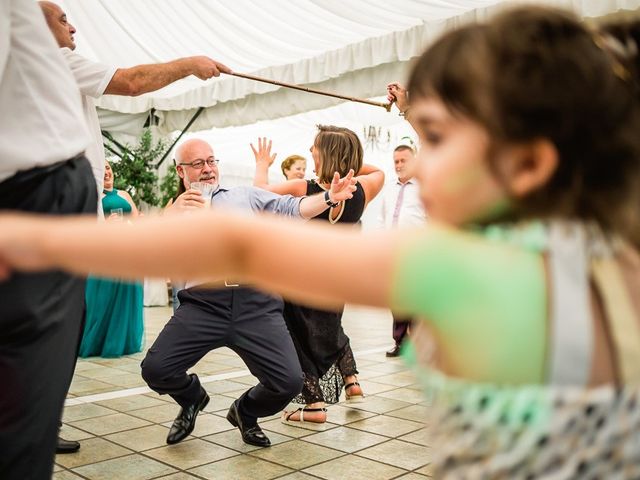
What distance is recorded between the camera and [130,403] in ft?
13.6

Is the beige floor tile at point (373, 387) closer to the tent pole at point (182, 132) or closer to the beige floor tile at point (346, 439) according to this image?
the beige floor tile at point (346, 439)

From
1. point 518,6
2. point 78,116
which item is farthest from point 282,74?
point 518,6

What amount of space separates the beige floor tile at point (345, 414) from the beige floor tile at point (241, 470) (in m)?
0.85

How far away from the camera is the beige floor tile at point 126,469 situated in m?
2.82

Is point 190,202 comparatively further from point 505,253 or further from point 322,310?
point 505,253

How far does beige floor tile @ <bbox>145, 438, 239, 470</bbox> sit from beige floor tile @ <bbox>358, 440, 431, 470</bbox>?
2.36 ft

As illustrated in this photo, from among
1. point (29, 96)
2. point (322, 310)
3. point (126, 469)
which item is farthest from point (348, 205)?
point (29, 96)

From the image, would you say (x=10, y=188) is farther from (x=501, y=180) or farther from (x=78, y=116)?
(x=501, y=180)

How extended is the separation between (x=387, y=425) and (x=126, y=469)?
1.51 m

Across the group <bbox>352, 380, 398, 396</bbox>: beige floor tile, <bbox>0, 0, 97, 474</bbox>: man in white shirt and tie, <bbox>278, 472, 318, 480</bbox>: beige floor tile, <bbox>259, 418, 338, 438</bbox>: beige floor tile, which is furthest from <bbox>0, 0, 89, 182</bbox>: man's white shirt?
<bbox>352, 380, 398, 396</bbox>: beige floor tile

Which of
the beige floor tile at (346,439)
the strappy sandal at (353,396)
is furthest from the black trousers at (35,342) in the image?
the strappy sandal at (353,396)

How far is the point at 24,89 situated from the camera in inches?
56.8

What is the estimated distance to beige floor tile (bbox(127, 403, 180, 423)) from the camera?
3784mm

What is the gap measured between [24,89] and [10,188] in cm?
24
